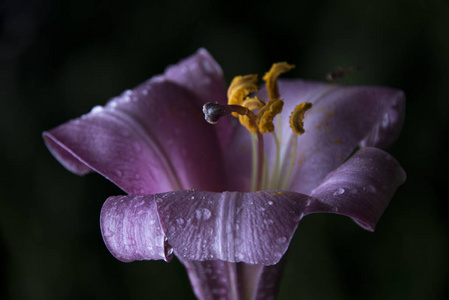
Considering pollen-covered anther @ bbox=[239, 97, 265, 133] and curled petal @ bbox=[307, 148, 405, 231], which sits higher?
pollen-covered anther @ bbox=[239, 97, 265, 133]

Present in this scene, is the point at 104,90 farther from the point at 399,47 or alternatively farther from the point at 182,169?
the point at 399,47


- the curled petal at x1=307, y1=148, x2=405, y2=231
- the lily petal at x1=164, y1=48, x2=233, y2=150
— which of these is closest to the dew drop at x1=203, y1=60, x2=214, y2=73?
the lily petal at x1=164, y1=48, x2=233, y2=150

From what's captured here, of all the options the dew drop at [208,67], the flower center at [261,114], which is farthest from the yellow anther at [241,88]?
the dew drop at [208,67]

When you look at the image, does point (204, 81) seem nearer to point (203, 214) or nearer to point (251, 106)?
point (251, 106)

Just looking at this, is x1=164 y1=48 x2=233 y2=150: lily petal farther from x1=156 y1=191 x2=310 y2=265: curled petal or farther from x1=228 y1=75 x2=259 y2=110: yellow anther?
x1=156 y1=191 x2=310 y2=265: curled petal

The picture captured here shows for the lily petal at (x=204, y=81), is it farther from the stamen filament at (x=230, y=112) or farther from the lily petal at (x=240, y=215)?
→ the lily petal at (x=240, y=215)

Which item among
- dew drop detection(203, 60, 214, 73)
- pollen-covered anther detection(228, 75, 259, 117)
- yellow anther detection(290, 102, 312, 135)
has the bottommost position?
yellow anther detection(290, 102, 312, 135)

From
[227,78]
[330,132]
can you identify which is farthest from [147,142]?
[227,78]
